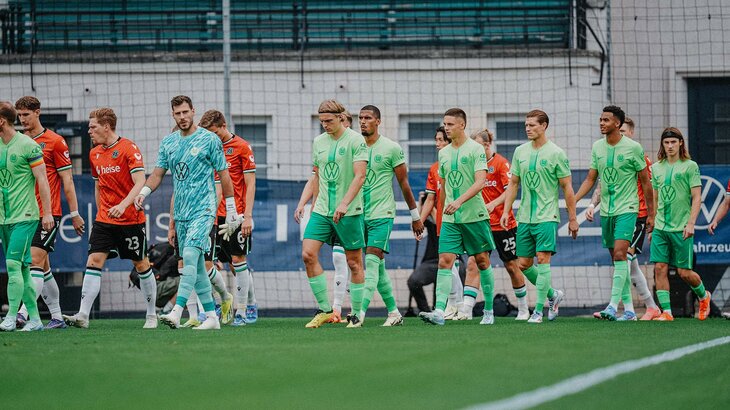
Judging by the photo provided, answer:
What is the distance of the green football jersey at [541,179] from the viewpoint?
1173 centimetres

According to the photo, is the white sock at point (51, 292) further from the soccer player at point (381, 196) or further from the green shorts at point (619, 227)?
the green shorts at point (619, 227)

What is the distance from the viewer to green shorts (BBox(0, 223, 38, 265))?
417 inches

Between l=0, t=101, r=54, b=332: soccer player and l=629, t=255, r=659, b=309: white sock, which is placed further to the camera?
l=629, t=255, r=659, b=309: white sock

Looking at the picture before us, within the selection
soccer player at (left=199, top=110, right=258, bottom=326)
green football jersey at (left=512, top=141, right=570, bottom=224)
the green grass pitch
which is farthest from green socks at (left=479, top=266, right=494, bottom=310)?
the green grass pitch

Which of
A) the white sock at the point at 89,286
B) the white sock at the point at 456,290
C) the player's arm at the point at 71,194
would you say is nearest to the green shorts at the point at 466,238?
the white sock at the point at 456,290

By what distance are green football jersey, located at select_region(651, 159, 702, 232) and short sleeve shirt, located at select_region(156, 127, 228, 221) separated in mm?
5277

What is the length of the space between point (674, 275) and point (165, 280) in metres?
6.46

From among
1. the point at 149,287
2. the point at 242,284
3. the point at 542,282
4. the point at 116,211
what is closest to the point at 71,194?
the point at 149,287

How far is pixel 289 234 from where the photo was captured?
15.4 meters

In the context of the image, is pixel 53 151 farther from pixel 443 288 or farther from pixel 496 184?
pixel 496 184

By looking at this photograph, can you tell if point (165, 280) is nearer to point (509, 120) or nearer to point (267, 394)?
point (509, 120)

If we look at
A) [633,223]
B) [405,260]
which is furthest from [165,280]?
[633,223]

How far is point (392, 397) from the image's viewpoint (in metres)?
5.09

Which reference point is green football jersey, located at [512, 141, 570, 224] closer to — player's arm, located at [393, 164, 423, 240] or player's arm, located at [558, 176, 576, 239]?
player's arm, located at [558, 176, 576, 239]
